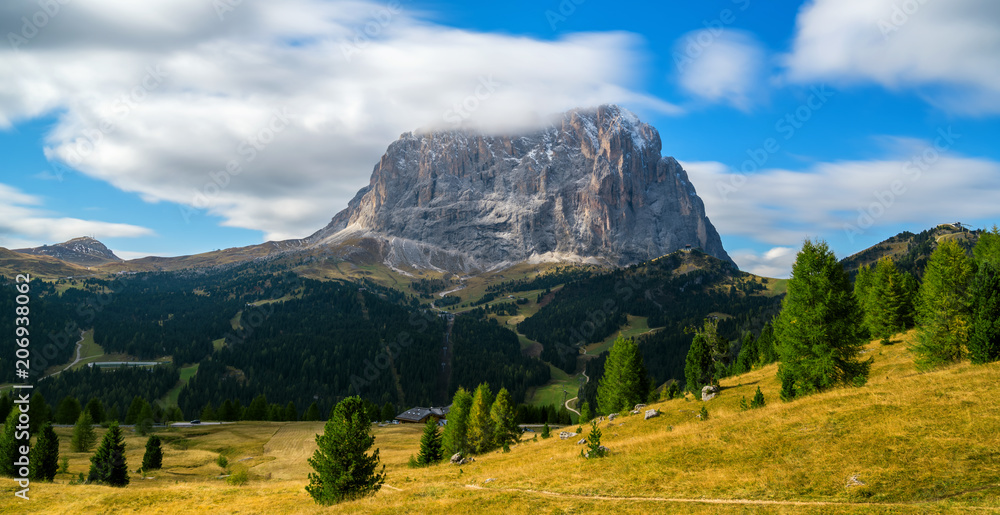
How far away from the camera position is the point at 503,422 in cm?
6278

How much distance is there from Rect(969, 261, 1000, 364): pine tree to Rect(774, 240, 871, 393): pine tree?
6.34 meters

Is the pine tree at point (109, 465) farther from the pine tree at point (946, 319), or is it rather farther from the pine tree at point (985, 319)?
the pine tree at point (985, 319)

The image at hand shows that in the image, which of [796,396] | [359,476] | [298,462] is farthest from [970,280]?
[298,462]

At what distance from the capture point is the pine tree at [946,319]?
3534 cm

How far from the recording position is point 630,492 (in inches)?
938

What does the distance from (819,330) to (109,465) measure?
69.8 meters

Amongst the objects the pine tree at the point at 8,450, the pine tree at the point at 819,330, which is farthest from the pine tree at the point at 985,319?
the pine tree at the point at 8,450

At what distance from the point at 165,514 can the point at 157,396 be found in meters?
173

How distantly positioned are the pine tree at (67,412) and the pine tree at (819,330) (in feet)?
460

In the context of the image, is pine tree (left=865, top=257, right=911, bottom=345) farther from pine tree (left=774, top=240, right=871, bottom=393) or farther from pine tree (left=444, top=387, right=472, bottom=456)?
pine tree (left=444, top=387, right=472, bottom=456)

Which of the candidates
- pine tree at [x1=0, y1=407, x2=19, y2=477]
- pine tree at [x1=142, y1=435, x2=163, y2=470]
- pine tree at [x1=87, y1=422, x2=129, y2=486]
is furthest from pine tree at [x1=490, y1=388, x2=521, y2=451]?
pine tree at [x1=0, y1=407, x2=19, y2=477]

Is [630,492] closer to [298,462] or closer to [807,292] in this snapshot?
[807,292]

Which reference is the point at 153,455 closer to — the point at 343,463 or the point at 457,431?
the point at 457,431

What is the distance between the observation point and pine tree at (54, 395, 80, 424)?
10444cm
